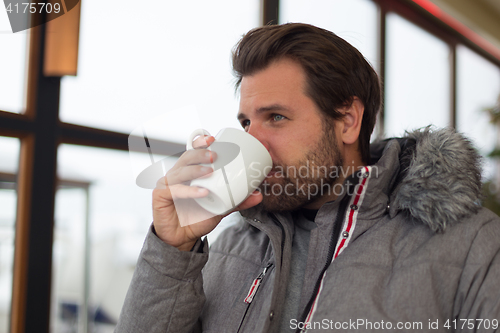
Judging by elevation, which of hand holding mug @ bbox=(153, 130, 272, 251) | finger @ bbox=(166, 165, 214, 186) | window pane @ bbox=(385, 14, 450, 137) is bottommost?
hand holding mug @ bbox=(153, 130, 272, 251)

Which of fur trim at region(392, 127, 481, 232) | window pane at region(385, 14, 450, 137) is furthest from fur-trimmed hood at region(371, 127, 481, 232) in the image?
window pane at region(385, 14, 450, 137)

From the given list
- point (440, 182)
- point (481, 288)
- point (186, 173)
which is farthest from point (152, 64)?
point (481, 288)

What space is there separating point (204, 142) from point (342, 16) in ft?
6.58

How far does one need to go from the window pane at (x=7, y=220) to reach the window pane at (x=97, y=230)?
0.13m

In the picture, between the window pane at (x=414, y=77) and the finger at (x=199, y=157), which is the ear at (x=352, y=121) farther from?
the window pane at (x=414, y=77)

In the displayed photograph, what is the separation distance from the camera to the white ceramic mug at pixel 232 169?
798 millimetres

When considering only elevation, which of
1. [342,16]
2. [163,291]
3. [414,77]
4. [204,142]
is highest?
[342,16]

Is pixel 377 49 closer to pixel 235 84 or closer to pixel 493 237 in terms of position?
pixel 235 84

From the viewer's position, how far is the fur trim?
2.80 ft

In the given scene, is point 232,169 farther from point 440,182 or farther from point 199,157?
point 440,182

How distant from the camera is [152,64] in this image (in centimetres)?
157

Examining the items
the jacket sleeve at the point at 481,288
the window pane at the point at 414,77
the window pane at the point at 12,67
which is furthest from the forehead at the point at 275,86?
the window pane at the point at 414,77

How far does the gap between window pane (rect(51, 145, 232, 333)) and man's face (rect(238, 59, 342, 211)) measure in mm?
271

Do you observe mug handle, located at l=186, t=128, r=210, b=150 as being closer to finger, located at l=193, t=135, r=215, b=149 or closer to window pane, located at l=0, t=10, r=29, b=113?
finger, located at l=193, t=135, r=215, b=149
